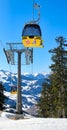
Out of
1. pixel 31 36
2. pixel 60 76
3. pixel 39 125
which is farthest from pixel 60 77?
pixel 39 125

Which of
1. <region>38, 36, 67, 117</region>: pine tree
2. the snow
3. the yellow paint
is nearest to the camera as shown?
the snow

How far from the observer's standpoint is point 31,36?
861 inches

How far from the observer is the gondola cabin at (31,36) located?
20766mm

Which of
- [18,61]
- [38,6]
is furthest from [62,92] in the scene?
[38,6]

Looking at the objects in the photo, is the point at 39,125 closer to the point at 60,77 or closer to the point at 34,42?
the point at 34,42

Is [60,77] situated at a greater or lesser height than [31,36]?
lesser

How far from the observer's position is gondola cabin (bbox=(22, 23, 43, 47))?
20766mm

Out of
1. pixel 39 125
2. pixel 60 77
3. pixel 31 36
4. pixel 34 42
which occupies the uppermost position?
pixel 31 36

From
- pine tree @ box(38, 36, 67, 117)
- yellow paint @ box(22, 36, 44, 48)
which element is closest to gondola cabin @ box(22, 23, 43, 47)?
yellow paint @ box(22, 36, 44, 48)

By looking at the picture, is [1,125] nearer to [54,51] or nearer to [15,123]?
[15,123]

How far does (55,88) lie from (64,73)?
9.90ft

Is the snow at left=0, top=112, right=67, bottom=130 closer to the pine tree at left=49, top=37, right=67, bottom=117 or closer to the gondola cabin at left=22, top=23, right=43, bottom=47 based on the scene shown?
the gondola cabin at left=22, top=23, right=43, bottom=47

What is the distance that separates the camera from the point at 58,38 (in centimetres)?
6097

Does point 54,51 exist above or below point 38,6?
below
